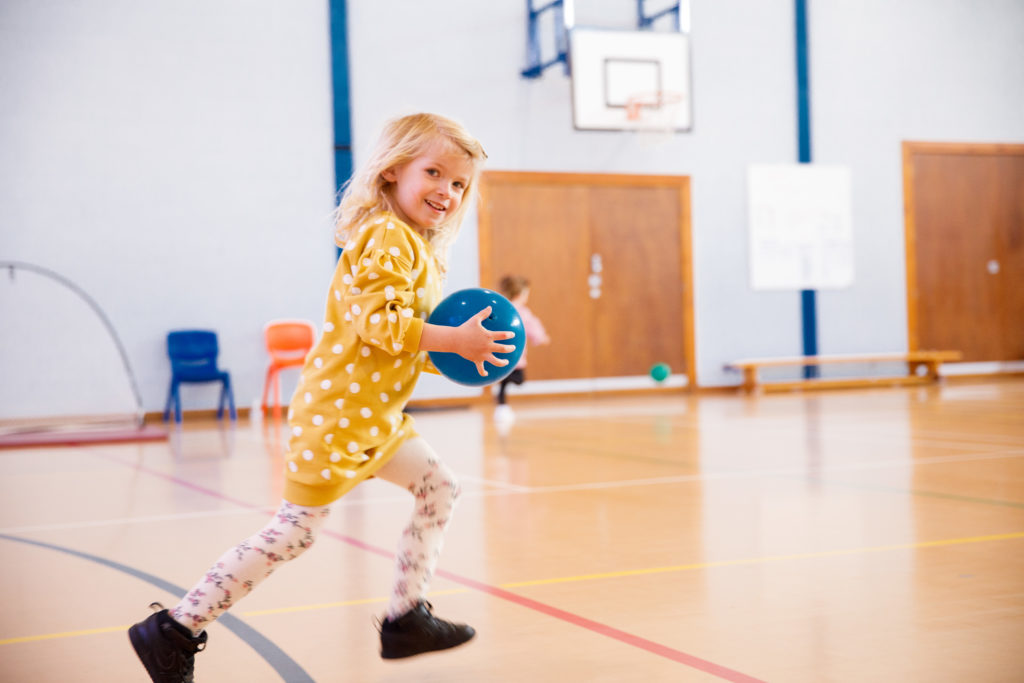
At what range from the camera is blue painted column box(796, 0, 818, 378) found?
1150 centimetres

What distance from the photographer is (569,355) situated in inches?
421

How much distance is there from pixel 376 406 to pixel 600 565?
1.12m

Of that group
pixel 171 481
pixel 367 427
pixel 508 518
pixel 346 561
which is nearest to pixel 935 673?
pixel 367 427

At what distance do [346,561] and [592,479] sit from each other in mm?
1749

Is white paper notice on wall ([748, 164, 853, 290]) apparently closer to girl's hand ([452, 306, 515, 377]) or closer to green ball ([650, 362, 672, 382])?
green ball ([650, 362, 672, 382])

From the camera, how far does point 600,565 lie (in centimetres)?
272

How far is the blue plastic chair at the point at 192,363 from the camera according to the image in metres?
9.12

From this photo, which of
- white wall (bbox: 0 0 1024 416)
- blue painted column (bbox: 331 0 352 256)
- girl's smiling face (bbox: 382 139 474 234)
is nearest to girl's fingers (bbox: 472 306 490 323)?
girl's smiling face (bbox: 382 139 474 234)

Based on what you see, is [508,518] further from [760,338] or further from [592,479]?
[760,338]

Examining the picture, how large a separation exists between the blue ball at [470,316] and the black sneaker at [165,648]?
63 centimetres

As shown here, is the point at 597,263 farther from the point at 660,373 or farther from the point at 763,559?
the point at 763,559

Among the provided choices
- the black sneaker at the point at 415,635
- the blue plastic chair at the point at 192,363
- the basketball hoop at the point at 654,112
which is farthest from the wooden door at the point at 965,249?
the black sneaker at the point at 415,635

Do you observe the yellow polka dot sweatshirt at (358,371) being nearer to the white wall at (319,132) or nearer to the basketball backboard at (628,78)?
the white wall at (319,132)

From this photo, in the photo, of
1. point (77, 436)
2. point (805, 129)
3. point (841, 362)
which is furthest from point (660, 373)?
point (77, 436)
